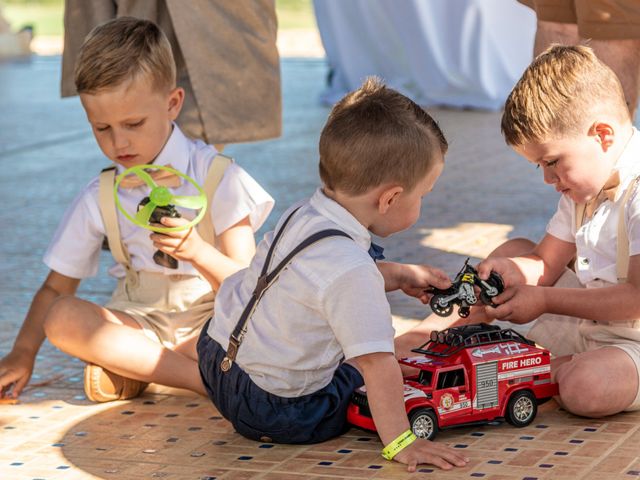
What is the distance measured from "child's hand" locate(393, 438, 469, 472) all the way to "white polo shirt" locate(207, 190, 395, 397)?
0.23 meters

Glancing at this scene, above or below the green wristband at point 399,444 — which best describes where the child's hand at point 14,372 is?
above

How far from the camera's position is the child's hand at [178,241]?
312 cm

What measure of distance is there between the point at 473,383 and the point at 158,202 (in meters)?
0.93

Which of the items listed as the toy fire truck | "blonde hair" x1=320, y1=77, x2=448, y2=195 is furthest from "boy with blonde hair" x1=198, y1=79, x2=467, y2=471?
the toy fire truck

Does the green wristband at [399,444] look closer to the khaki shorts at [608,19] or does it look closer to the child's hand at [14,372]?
the child's hand at [14,372]

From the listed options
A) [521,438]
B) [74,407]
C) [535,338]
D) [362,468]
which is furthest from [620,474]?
[74,407]

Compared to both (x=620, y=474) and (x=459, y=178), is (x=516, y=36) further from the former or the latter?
(x=620, y=474)

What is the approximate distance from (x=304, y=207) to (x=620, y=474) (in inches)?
37.3

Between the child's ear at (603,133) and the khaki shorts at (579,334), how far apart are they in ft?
1.52

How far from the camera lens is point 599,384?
116 inches

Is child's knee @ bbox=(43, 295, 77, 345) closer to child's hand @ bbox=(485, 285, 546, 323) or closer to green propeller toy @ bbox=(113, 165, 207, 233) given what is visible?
green propeller toy @ bbox=(113, 165, 207, 233)

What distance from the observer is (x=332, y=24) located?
31.8ft

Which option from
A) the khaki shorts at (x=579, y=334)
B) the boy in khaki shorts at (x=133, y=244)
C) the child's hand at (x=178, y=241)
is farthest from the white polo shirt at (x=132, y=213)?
the khaki shorts at (x=579, y=334)

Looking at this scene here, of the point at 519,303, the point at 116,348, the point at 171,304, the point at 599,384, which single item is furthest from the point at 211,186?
the point at 599,384
